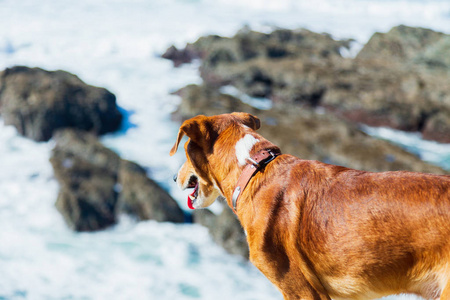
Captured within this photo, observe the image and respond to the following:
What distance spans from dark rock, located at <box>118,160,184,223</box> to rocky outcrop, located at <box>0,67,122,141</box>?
377 cm

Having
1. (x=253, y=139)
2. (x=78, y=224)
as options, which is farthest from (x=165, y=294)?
(x=253, y=139)

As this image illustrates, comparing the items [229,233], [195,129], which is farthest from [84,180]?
[195,129]

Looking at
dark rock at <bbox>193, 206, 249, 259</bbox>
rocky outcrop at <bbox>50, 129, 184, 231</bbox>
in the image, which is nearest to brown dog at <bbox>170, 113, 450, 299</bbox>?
dark rock at <bbox>193, 206, 249, 259</bbox>

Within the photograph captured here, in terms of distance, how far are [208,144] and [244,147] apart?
35 cm

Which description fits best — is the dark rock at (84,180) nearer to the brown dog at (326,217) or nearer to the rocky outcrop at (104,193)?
the rocky outcrop at (104,193)

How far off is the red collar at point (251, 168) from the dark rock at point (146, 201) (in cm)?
868

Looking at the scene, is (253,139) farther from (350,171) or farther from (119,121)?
(119,121)

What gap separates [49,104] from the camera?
1505 cm

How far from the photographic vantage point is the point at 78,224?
38.5ft

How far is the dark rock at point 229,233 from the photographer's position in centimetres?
1114

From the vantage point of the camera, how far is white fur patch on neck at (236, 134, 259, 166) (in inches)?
154

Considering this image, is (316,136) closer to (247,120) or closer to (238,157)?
(247,120)

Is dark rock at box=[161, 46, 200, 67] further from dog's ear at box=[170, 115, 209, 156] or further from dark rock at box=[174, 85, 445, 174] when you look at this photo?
dog's ear at box=[170, 115, 209, 156]

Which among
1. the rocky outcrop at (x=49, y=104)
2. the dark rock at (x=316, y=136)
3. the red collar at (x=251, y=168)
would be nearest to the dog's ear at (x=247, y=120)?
the red collar at (x=251, y=168)
